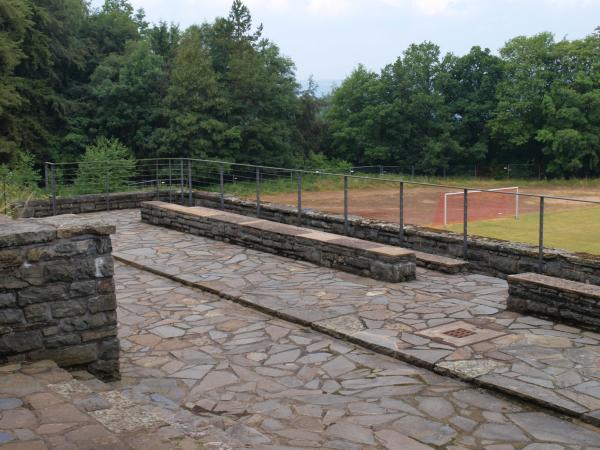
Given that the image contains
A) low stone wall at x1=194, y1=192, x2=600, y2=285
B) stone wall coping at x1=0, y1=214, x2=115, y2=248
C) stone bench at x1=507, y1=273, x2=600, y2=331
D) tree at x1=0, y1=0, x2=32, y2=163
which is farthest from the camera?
tree at x1=0, y1=0, x2=32, y2=163

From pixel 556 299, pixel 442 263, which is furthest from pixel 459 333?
pixel 442 263

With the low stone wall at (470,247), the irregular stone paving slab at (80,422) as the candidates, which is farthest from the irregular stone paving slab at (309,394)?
the low stone wall at (470,247)

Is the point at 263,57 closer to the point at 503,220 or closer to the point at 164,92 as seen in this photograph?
the point at 164,92

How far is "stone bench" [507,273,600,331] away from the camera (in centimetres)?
689

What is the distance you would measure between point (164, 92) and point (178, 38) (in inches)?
274

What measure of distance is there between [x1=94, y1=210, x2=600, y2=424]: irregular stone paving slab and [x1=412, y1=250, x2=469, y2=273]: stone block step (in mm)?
151

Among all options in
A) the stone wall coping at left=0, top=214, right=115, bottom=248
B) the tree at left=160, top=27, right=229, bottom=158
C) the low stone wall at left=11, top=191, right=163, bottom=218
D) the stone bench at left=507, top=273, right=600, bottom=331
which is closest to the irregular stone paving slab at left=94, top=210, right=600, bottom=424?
the stone bench at left=507, top=273, right=600, bottom=331

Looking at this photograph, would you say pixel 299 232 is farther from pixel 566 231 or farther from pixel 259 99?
pixel 259 99

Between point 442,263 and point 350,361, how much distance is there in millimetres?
3855

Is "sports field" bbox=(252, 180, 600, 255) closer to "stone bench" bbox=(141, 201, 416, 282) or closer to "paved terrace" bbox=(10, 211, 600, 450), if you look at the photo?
"stone bench" bbox=(141, 201, 416, 282)

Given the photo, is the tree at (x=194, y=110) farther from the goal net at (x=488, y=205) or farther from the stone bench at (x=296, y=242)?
the stone bench at (x=296, y=242)

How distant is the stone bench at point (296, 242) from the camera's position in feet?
29.7

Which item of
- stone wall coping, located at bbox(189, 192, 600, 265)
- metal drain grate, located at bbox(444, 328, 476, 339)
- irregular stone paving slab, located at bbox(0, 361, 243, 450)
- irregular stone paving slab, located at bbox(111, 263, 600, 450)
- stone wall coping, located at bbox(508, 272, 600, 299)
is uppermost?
stone wall coping, located at bbox(189, 192, 600, 265)

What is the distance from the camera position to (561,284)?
24.0 ft
